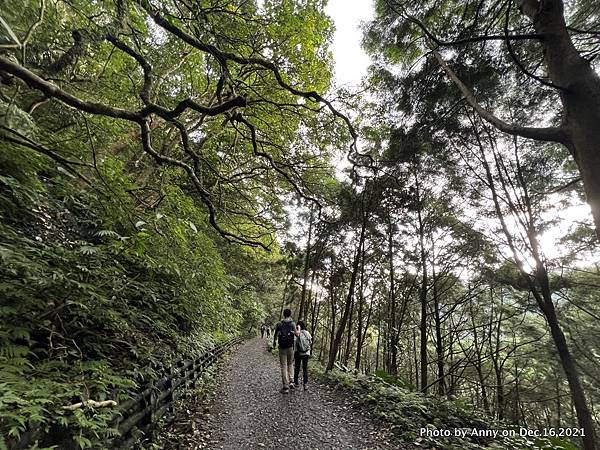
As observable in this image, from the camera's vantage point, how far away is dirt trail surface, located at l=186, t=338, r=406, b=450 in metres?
4.03

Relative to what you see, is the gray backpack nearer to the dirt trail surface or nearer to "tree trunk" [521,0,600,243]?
the dirt trail surface

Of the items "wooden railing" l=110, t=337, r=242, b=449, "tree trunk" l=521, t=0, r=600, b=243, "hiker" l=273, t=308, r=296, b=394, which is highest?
"tree trunk" l=521, t=0, r=600, b=243

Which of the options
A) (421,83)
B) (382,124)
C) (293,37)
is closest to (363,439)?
(421,83)

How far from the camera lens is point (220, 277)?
6020mm

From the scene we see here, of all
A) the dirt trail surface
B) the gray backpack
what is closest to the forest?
the dirt trail surface

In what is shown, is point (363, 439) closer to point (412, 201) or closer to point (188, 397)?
point (188, 397)

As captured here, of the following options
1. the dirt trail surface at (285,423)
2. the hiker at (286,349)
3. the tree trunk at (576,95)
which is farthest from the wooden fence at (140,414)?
the tree trunk at (576,95)

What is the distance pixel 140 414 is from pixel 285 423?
2.61m

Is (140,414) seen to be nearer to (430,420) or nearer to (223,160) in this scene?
(430,420)

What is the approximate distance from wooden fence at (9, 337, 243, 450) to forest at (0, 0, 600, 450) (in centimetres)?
8

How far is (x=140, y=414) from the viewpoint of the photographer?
3148 millimetres

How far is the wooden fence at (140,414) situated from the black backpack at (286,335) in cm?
220

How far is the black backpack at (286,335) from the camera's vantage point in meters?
6.59

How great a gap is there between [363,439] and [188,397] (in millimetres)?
3516
